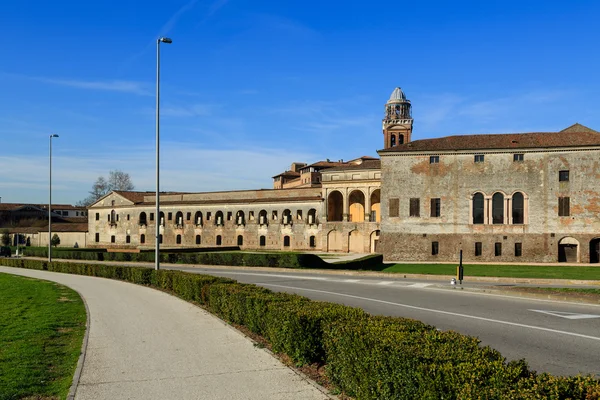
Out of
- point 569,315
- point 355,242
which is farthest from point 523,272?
point 355,242

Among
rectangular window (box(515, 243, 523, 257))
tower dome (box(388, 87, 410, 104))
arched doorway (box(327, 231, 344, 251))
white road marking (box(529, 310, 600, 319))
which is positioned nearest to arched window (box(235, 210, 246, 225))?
arched doorway (box(327, 231, 344, 251))

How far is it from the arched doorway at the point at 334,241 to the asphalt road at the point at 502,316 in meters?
40.4

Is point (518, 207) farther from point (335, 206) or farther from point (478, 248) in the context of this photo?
point (335, 206)

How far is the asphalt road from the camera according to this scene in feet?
32.9

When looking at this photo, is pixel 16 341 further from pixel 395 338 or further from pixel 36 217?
pixel 36 217

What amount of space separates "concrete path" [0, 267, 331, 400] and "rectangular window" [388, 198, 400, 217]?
Result: 34.4m

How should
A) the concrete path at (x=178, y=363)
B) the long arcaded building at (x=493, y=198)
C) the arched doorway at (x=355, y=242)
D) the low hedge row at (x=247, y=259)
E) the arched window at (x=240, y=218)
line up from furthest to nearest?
the arched window at (x=240, y=218) < the arched doorway at (x=355, y=242) < the long arcaded building at (x=493, y=198) < the low hedge row at (x=247, y=259) < the concrete path at (x=178, y=363)

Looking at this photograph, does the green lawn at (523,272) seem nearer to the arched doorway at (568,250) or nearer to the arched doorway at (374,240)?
the arched doorway at (568,250)

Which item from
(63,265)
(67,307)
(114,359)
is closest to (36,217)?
(63,265)

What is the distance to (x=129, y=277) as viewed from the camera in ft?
95.7

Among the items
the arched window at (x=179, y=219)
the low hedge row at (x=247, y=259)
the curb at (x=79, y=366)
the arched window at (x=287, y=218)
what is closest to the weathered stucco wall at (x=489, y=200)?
the low hedge row at (x=247, y=259)

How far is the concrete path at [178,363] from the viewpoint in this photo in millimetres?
7793

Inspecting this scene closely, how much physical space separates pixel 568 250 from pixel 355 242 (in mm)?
26187

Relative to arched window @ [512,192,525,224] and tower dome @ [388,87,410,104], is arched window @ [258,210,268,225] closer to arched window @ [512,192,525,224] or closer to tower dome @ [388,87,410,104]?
tower dome @ [388,87,410,104]
